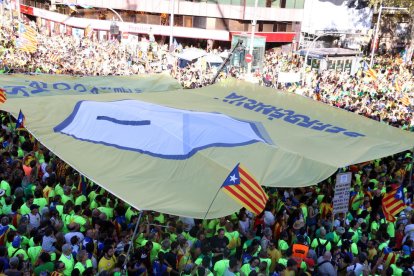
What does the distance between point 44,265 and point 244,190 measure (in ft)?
10.2

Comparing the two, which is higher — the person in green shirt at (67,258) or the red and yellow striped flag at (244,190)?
the red and yellow striped flag at (244,190)

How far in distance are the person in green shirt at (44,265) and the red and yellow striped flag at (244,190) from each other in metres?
2.74

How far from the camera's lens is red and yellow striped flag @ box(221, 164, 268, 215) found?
23.1 ft

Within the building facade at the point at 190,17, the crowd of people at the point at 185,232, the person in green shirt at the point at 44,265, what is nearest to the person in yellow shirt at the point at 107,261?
the crowd of people at the point at 185,232

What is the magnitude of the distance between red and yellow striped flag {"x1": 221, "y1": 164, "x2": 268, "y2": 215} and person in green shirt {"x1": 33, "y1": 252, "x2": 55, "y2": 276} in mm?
2736

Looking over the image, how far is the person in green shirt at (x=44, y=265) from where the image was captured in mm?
6695

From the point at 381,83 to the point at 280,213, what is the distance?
1940cm

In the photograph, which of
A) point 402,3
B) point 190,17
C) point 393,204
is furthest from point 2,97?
point 402,3

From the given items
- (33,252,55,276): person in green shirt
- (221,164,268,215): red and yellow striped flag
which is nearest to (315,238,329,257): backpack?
(221,164,268,215): red and yellow striped flag

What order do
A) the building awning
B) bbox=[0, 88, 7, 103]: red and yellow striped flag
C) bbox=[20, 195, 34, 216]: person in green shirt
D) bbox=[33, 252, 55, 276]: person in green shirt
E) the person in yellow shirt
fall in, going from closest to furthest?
1. bbox=[33, 252, 55, 276]: person in green shirt
2. the person in yellow shirt
3. bbox=[20, 195, 34, 216]: person in green shirt
4. bbox=[0, 88, 7, 103]: red and yellow striped flag
5. the building awning

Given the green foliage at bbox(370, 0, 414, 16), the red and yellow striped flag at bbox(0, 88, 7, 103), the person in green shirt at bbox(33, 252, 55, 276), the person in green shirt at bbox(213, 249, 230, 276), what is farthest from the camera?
the green foliage at bbox(370, 0, 414, 16)

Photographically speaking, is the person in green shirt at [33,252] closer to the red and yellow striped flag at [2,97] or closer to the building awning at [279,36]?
the red and yellow striped flag at [2,97]

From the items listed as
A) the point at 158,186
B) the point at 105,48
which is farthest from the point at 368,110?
the point at 105,48

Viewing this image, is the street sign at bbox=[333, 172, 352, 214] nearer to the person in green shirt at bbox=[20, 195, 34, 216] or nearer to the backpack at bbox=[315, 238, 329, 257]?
the backpack at bbox=[315, 238, 329, 257]
